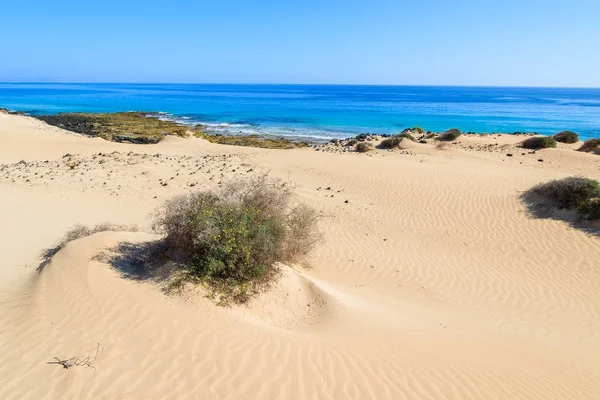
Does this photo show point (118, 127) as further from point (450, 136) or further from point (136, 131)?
point (450, 136)

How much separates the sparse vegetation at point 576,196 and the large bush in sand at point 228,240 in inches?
441

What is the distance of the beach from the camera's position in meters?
4.82

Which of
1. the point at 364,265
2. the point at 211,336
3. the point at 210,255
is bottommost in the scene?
the point at 364,265

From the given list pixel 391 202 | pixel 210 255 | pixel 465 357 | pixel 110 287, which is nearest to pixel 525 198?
pixel 391 202

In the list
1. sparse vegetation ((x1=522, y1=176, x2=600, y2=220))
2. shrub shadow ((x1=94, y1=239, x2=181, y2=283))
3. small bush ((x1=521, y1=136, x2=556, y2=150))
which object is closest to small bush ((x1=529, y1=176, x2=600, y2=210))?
sparse vegetation ((x1=522, y1=176, x2=600, y2=220))

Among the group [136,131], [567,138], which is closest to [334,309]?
[567,138]

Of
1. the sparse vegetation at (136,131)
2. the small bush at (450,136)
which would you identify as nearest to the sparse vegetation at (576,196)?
the small bush at (450,136)

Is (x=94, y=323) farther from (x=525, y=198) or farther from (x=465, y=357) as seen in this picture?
(x=525, y=198)

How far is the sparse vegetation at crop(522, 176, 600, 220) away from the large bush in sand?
36.7 feet

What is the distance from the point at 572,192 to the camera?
45.2 feet

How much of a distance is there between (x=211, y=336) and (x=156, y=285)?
1.54 m

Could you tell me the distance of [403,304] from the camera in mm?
8172

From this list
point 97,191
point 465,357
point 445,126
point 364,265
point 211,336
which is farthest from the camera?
point 445,126

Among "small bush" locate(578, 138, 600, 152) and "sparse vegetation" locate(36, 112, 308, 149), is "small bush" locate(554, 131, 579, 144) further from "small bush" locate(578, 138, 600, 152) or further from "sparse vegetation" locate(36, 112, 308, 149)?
"sparse vegetation" locate(36, 112, 308, 149)
